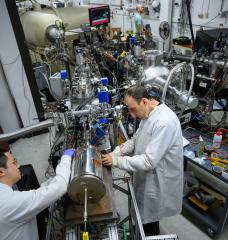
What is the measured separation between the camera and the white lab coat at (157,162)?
1.32 m

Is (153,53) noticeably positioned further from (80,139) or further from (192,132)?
(80,139)

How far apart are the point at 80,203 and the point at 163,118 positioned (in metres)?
0.66

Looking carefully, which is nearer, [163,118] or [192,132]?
[163,118]

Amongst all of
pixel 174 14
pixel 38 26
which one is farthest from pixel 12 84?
pixel 174 14

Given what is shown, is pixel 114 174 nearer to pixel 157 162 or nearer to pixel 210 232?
pixel 210 232

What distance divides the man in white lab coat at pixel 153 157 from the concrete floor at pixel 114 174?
481mm

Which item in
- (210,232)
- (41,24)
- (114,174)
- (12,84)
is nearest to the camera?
(210,232)

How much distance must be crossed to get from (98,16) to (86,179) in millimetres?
2817

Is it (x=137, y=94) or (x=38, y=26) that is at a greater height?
(x=38, y=26)

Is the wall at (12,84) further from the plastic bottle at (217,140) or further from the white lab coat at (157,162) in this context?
the plastic bottle at (217,140)

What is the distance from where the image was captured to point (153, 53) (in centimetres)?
238

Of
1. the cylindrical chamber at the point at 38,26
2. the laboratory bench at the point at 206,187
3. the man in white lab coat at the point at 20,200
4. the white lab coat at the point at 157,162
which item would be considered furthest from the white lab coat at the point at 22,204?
the cylindrical chamber at the point at 38,26

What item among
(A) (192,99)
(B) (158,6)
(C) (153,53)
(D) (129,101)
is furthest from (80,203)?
(B) (158,6)

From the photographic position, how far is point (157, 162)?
1.33 meters
